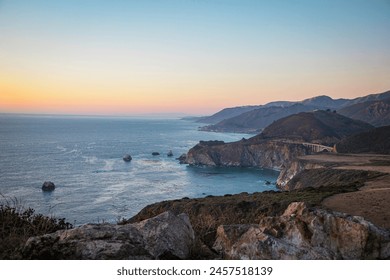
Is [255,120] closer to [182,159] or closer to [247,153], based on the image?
[247,153]

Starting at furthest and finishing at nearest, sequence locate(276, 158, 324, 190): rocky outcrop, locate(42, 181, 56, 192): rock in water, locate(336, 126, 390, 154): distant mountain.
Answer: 1. locate(336, 126, 390, 154): distant mountain
2. locate(276, 158, 324, 190): rocky outcrop
3. locate(42, 181, 56, 192): rock in water

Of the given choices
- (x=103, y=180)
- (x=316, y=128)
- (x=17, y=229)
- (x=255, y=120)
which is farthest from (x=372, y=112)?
(x=17, y=229)

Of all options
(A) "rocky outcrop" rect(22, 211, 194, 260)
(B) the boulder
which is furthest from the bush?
(B) the boulder

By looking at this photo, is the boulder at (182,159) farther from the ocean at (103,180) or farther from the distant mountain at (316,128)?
the distant mountain at (316,128)

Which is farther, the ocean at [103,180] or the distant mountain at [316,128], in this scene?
the distant mountain at [316,128]

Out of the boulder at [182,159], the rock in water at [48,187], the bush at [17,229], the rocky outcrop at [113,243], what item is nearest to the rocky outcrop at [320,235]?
the rocky outcrop at [113,243]

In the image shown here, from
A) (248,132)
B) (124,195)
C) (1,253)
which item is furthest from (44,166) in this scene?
(248,132)

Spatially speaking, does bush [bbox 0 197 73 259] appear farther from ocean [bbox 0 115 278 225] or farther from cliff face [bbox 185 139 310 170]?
cliff face [bbox 185 139 310 170]
